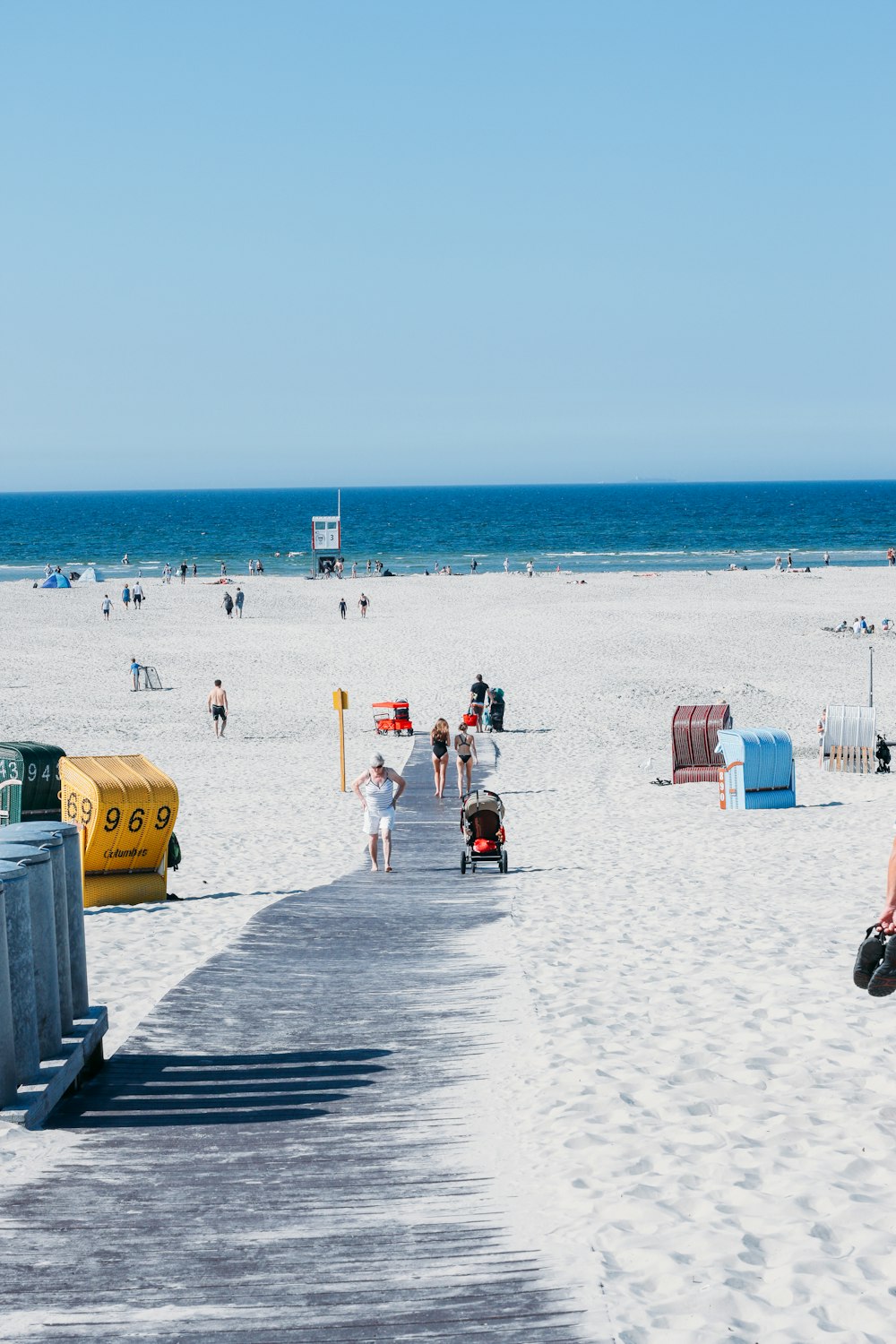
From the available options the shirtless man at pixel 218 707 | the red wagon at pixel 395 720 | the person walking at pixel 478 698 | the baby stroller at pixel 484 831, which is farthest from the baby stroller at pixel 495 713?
the baby stroller at pixel 484 831

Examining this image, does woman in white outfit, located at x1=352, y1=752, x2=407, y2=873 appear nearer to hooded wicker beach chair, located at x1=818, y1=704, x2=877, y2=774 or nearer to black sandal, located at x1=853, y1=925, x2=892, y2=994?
black sandal, located at x1=853, y1=925, x2=892, y2=994

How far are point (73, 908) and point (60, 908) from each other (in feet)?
0.79

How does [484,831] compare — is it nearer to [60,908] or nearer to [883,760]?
[60,908]

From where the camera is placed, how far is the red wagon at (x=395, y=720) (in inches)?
1114

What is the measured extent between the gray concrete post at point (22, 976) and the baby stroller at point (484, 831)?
7945 millimetres

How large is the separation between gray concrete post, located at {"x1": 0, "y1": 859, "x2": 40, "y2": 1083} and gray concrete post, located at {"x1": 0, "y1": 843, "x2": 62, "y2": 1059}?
15 centimetres

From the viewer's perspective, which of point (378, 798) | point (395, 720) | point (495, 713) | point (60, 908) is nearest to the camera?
point (60, 908)

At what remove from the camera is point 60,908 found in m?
7.21

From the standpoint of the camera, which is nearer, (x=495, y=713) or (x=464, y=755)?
(x=464, y=755)

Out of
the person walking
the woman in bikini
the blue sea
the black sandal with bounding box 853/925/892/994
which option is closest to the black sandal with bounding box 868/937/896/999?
the black sandal with bounding box 853/925/892/994

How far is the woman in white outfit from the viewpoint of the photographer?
45.9ft

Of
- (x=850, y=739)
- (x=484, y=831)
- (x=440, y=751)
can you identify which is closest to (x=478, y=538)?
(x=850, y=739)

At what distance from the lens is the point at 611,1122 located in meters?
6.31

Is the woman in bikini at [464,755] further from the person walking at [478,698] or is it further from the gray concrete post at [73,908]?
the gray concrete post at [73,908]
